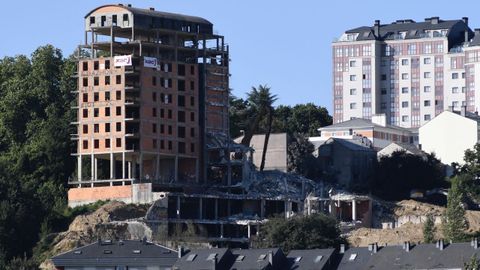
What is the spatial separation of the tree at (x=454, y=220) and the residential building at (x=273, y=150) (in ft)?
66.7

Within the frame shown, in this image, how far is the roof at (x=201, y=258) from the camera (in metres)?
111

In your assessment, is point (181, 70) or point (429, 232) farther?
point (181, 70)

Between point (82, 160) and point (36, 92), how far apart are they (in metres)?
11.8

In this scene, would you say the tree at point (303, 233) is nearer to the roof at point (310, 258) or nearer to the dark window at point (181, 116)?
the roof at point (310, 258)

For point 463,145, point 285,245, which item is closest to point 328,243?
point 285,245

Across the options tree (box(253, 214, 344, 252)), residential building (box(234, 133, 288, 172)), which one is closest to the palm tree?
residential building (box(234, 133, 288, 172))

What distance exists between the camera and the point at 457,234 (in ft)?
411

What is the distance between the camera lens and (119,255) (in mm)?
115812

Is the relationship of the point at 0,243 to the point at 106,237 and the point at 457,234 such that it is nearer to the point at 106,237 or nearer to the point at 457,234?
the point at 106,237

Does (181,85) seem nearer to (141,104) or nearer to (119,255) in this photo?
(141,104)

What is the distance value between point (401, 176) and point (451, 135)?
22096 millimetres

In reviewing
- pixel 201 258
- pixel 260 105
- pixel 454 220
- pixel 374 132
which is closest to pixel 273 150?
pixel 260 105

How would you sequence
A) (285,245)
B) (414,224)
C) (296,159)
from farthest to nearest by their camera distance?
(296,159) < (414,224) < (285,245)

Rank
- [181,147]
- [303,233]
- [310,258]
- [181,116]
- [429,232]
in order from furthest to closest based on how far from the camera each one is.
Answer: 1. [181,116]
2. [181,147]
3. [429,232]
4. [303,233]
5. [310,258]
